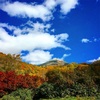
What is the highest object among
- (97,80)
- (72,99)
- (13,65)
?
(13,65)

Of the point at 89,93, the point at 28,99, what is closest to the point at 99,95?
the point at 89,93

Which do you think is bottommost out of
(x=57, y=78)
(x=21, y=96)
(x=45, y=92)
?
(x=21, y=96)

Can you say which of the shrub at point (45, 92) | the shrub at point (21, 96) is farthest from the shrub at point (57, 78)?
the shrub at point (21, 96)

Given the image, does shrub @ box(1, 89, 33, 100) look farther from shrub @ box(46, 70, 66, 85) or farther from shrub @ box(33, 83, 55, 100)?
shrub @ box(46, 70, 66, 85)

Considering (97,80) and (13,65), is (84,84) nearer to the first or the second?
(97,80)

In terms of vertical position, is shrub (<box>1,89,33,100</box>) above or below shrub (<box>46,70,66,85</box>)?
below

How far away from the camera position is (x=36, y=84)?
31.2 metres

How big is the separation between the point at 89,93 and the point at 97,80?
1755 mm

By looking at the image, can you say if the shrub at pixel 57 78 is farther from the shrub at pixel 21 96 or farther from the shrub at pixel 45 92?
the shrub at pixel 21 96

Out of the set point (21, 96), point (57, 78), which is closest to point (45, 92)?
point (57, 78)

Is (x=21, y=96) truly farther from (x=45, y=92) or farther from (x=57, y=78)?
(x=57, y=78)

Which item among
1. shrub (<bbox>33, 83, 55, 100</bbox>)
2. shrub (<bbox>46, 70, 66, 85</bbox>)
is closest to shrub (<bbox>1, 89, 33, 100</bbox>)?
shrub (<bbox>33, 83, 55, 100</bbox>)

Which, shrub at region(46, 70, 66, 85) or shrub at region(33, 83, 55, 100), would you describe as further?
shrub at region(46, 70, 66, 85)

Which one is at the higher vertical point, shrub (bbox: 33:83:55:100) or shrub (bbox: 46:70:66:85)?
shrub (bbox: 46:70:66:85)
